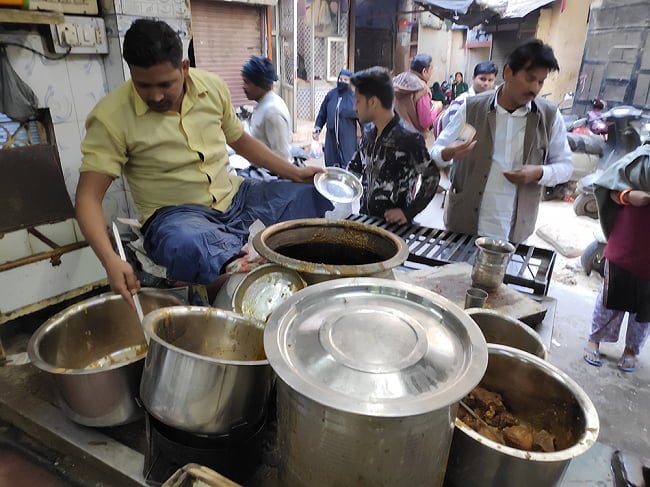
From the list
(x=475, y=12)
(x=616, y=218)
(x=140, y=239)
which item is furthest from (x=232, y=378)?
(x=475, y=12)

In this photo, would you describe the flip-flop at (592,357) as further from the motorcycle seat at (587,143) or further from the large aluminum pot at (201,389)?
the motorcycle seat at (587,143)

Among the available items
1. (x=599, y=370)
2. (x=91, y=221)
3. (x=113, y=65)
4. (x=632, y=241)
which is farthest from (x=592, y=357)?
(x=113, y=65)

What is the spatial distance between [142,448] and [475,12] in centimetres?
1101

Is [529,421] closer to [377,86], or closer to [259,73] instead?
[377,86]

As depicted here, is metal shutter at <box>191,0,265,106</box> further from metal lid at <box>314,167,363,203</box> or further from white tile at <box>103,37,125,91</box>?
metal lid at <box>314,167,363,203</box>

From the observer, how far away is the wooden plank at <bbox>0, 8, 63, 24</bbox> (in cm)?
249

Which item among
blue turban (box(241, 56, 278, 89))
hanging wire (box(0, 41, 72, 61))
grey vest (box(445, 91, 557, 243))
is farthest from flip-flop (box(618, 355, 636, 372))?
hanging wire (box(0, 41, 72, 61))

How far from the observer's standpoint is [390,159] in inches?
131

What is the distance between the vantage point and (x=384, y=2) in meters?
13.4

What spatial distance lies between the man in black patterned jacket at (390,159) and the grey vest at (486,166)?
304mm

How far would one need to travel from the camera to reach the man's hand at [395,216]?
3.34 metres

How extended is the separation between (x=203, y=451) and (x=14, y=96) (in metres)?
2.64

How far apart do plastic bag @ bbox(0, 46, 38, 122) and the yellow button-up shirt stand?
3.63ft

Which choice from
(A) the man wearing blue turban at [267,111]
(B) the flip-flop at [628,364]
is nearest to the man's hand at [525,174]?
(B) the flip-flop at [628,364]
